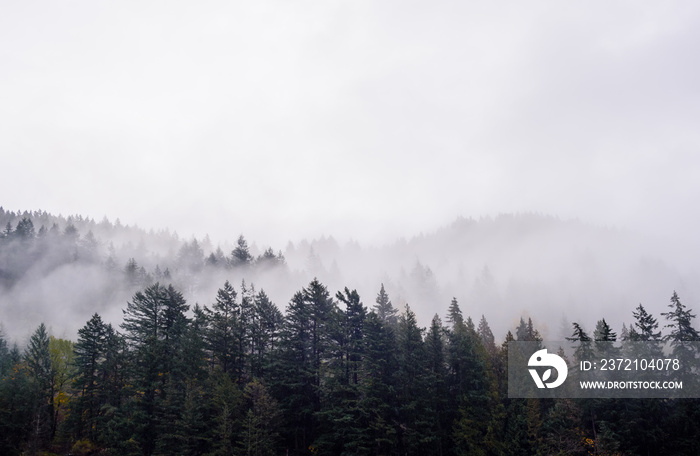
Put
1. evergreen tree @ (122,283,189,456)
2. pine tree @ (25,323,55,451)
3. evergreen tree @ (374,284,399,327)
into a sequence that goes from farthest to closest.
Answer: evergreen tree @ (374,284,399,327)
pine tree @ (25,323,55,451)
evergreen tree @ (122,283,189,456)

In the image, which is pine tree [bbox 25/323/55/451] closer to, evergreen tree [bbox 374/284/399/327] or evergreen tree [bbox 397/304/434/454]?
evergreen tree [bbox 397/304/434/454]

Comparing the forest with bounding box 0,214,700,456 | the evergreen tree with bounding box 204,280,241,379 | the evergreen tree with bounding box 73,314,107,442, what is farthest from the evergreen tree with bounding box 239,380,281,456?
the evergreen tree with bounding box 73,314,107,442

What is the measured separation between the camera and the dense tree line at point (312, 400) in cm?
4362

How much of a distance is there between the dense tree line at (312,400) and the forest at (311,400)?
164 millimetres

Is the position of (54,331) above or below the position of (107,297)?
below

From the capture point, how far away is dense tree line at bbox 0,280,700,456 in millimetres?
43625

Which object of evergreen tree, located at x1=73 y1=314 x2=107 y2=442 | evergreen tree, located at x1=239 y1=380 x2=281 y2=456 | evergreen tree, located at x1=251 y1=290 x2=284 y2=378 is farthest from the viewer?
evergreen tree, located at x1=73 y1=314 x2=107 y2=442

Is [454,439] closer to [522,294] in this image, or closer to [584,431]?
[584,431]

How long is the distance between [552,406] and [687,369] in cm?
1458

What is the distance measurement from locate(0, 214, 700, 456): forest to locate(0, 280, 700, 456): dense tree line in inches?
6.4

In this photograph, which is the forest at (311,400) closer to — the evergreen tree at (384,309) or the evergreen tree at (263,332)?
the evergreen tree at (263,332)

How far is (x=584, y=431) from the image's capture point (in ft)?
147

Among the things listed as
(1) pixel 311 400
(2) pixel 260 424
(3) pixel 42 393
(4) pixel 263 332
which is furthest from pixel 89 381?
Result: (1) pixel 311 400

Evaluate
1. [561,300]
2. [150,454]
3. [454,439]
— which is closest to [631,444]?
[454,439]
